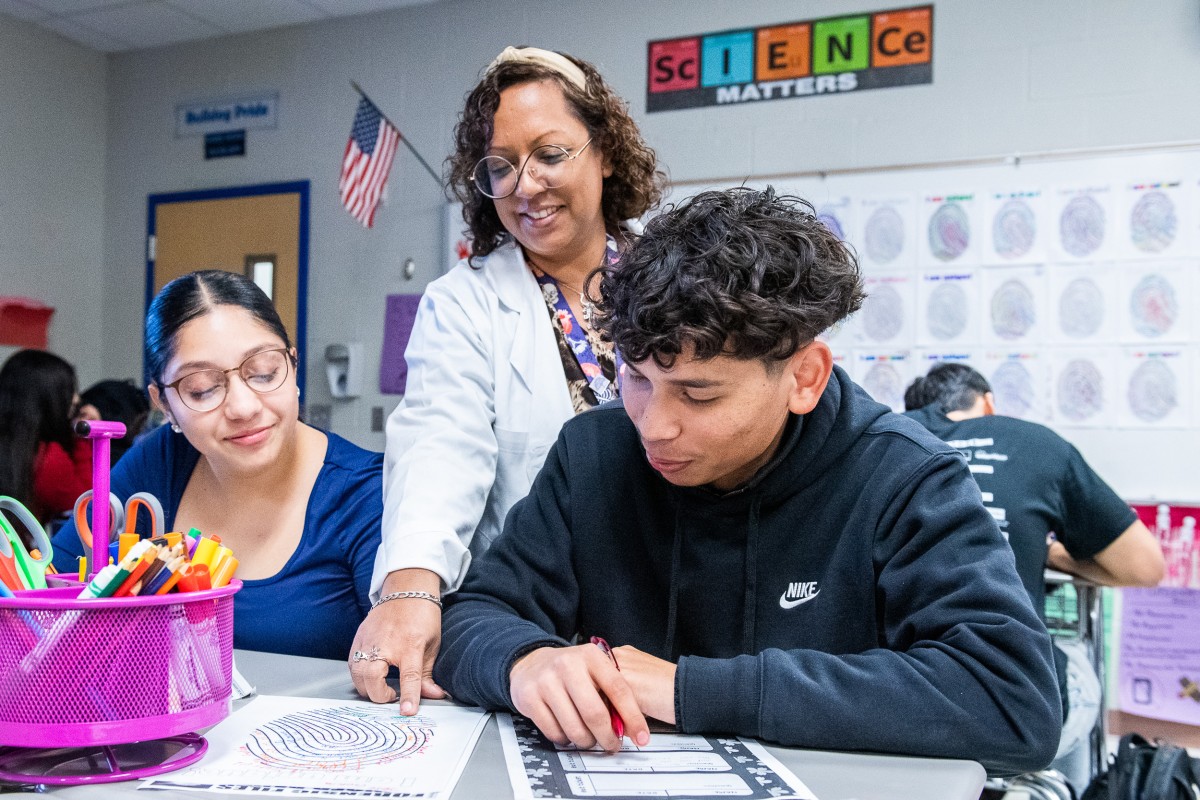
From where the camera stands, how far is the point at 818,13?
364 centimetres

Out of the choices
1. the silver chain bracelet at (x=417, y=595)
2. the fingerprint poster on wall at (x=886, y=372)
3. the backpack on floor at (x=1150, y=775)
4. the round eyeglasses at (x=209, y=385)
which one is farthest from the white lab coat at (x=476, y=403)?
the fingerprint poster on wall at (x=886, y=372)

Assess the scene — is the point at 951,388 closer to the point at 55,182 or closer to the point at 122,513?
the point at 122,513

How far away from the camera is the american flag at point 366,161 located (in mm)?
4059

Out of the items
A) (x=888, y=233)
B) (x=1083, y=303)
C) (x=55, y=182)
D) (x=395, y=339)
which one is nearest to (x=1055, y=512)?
(x=1083, y=303)

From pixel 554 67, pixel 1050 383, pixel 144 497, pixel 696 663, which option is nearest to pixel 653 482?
pixel 696 663

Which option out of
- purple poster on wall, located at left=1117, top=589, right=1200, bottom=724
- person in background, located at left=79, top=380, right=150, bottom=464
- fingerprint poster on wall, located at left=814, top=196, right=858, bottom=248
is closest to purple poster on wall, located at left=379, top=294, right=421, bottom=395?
person in background, located at left=79, top=380, right=150, bottom=464

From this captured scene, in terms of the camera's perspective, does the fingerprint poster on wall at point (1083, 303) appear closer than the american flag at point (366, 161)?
Yes

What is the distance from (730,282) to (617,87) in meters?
3.20

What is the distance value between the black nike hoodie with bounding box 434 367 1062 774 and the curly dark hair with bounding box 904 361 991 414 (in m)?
1.73

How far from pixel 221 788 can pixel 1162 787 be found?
1.99 metres

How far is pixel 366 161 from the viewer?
4.09 m

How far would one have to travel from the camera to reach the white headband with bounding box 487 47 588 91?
5.00 ft

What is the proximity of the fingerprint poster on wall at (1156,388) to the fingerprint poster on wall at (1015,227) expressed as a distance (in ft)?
1.44

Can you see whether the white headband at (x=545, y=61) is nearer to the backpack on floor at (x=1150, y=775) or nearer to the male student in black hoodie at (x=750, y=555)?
the male student in black hoodie at (x=750, y=555)
